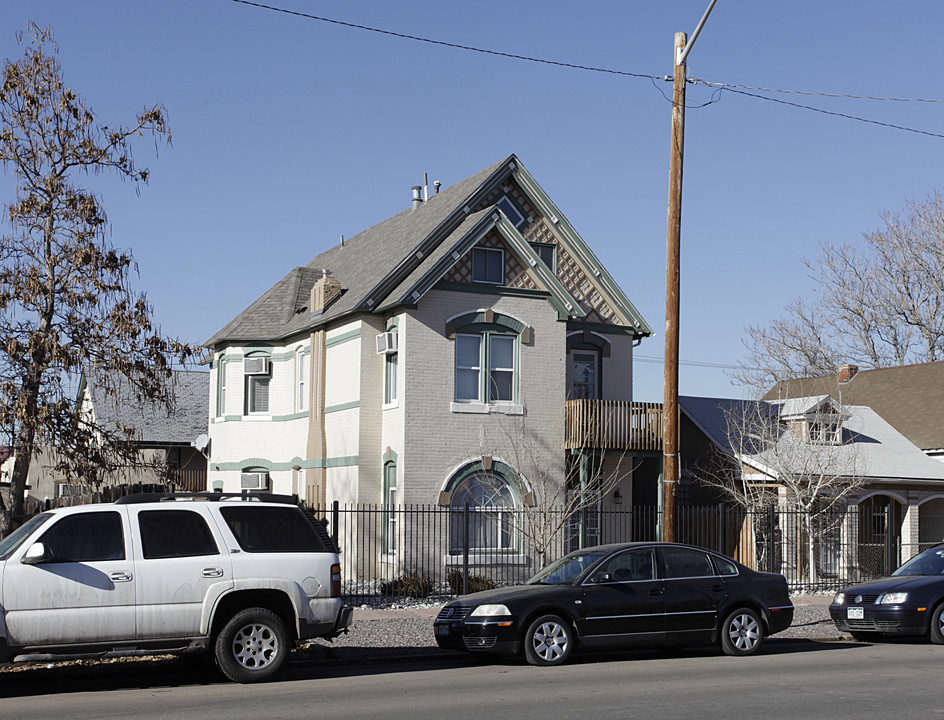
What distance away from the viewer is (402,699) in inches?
416

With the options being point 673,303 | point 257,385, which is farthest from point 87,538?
point 257,385

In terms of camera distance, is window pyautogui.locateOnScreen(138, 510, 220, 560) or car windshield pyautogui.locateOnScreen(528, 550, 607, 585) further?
car windshield pyautogui.locateOnScreen(528, 550, 607, 585)

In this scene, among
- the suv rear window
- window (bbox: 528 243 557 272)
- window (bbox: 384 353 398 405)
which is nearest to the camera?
the suv rear window

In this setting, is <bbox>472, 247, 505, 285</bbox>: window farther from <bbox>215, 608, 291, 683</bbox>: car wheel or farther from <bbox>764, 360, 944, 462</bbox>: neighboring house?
<bbox>215, 608, 291, 683</bbox>: car wheel

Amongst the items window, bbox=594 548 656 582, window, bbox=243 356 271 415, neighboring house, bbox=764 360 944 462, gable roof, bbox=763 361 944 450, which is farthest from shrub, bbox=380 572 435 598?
neighboring house, bbox=764 360 944 462

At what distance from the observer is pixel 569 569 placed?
14188mm

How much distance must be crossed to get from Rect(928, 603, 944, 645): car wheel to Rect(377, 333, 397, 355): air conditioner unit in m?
12.5

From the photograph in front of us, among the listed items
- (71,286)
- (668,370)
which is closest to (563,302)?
(668,370)

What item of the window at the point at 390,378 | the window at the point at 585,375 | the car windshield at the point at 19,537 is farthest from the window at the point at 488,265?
the car windshield at the point at 19,537

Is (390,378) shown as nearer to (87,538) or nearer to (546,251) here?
(546,251)

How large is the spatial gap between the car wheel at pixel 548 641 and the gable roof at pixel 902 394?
20791 mm

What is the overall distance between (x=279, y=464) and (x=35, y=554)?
18.4 metres

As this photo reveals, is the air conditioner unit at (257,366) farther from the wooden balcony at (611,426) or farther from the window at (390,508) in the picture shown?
the wooden balcony at (611,426)

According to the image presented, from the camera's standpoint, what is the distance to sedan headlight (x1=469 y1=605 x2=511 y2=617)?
1295cm
